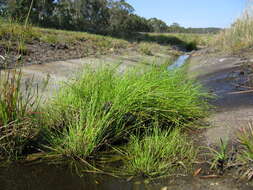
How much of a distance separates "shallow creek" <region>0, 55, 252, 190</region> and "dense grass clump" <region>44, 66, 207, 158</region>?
21cm

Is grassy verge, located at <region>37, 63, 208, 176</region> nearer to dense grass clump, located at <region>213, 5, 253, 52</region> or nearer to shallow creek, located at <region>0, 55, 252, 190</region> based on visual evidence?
shallow creek, located at <region>0, 55, 252, 190</region>

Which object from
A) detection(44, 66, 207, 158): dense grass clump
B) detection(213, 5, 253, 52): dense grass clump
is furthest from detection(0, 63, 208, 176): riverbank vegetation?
detection(213, 5, 253, 52): dense grass clump

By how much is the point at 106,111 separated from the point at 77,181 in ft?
2.07

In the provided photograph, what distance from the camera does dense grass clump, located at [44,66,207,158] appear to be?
1.94 metres

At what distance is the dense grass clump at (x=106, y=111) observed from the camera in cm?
194

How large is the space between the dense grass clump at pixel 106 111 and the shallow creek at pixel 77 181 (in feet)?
0.69

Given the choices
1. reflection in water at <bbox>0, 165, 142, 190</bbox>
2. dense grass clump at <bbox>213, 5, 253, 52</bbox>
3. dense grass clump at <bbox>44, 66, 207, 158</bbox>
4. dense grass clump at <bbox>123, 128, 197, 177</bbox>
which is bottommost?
reflection in water at <bbox>0, 165, 142, 190</bbox>

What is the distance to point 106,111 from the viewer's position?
2135mm

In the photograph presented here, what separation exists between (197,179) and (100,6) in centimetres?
3561

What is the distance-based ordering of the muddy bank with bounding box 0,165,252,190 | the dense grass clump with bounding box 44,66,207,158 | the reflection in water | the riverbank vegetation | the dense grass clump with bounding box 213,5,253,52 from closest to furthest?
the muddy bank with bounding box 0,165,252,190 < the reflection in water < the riverbank vegetation < the dense grass clump with bounding box 44,66,207,158 < the dense grass clump with bounding box 213,5,253,52

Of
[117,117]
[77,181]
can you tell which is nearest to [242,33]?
[117,117]

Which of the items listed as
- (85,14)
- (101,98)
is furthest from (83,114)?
(85,14)

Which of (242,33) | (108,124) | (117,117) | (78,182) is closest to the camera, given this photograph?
(78,182)

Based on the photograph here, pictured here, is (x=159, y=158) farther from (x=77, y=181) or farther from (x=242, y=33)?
(x=242, y=33)
